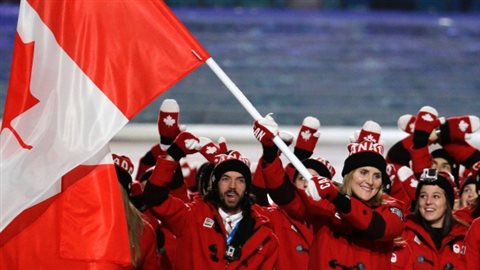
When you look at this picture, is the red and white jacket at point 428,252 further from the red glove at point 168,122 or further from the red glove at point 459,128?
the red glove at point 459,128

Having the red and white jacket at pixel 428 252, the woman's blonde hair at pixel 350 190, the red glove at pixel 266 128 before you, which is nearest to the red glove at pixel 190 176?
the red and white jacket at pixel 428 252

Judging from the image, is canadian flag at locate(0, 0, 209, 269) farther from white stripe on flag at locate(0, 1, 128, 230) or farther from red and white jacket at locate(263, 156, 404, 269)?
red and white jacket at locate(263, 156, 404, 269)

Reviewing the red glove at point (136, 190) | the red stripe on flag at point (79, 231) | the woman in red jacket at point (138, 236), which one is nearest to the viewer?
the red stripe on flag at point (79, 231)

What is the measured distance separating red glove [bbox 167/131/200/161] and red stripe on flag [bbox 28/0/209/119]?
0.82 m

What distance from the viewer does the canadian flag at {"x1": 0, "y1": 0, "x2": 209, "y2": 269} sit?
5.91m

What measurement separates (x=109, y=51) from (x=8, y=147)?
0.58 meters

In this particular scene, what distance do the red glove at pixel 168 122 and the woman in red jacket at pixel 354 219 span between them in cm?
67

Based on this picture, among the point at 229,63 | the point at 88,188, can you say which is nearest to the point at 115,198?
the point at 88,188

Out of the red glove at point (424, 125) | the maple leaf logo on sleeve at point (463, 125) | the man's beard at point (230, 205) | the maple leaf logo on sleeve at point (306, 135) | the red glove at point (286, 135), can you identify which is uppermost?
the maple leaf logo on sleeve at point (463, 125)

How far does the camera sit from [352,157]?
657 centimetres

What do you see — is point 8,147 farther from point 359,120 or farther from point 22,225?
point 359,120

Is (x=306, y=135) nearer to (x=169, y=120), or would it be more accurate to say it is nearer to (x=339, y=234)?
(x=169, y=120)

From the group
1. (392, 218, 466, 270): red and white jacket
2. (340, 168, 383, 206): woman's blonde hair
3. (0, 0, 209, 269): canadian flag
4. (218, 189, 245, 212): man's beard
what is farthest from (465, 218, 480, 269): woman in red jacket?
(0, 0, 209, 269): canadian flag

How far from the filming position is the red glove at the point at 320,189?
5910 millimetres
